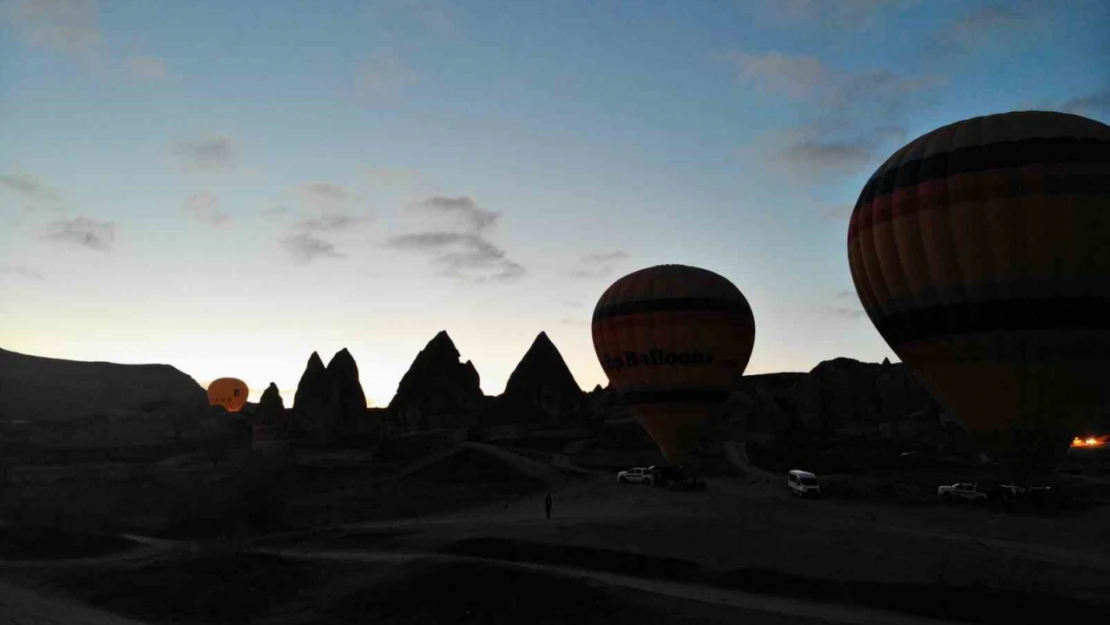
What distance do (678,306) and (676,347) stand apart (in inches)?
89.8

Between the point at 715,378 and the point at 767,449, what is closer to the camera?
the point at 715,378

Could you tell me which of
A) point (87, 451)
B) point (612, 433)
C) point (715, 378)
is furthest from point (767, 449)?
point (87, 451)

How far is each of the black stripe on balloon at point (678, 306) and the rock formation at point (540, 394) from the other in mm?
50899

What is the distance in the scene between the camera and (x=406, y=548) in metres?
31.5

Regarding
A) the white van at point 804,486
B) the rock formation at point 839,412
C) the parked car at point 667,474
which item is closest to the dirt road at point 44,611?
the parked car at point 667,474

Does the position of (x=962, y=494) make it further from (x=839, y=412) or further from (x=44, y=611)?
(x=839, y=412)

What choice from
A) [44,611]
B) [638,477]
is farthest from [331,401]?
[44,611]

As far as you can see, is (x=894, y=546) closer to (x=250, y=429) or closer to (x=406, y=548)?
(x=406, y=548)

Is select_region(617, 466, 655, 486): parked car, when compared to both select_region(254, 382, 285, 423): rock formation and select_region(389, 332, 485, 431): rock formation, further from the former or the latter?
select_region(254, 382, 285, 423): rock formation

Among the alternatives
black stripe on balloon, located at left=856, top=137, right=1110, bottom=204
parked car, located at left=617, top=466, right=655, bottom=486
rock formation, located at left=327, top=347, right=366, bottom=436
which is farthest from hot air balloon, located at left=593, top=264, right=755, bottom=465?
rock formation, located at left=327, top=347, right=366, bottom=436

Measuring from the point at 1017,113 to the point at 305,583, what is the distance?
2912 cm

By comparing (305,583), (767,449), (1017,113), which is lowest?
(305,583)

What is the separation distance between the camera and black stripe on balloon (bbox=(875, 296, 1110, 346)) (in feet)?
81.7

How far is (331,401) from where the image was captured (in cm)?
9944
